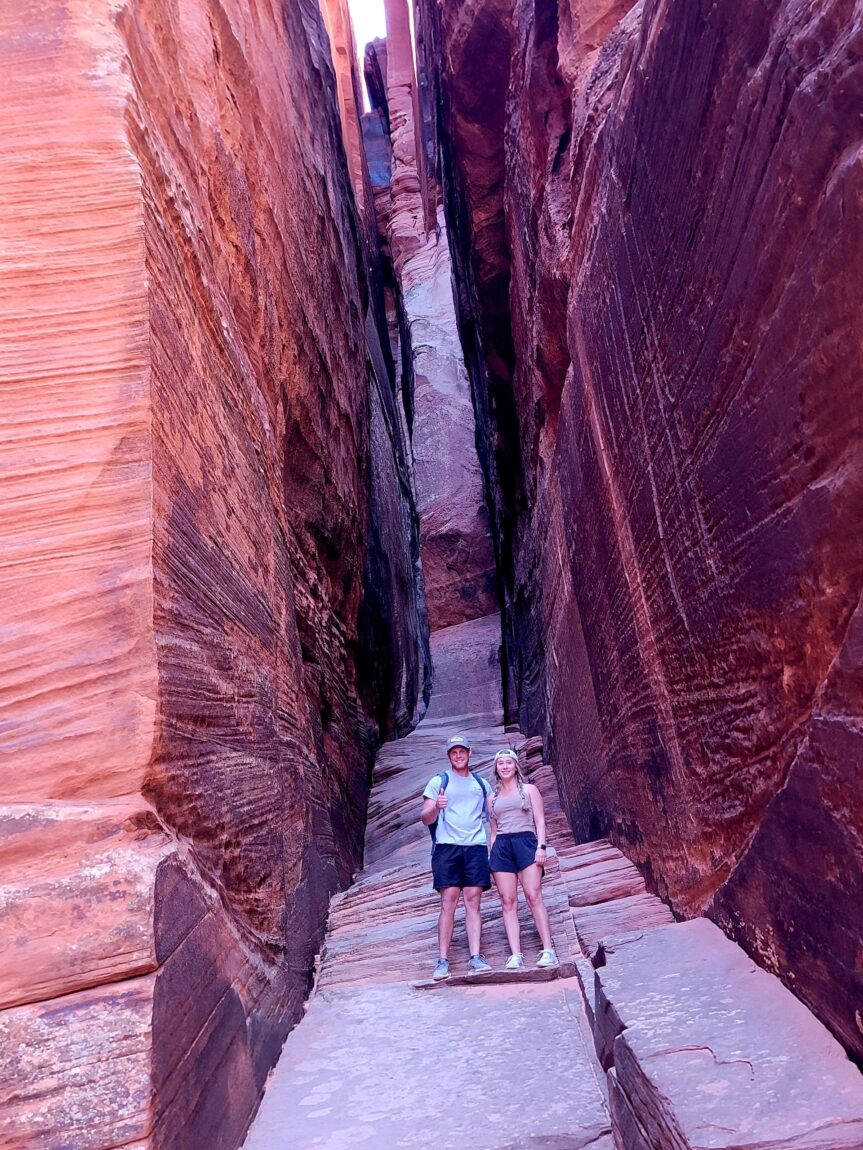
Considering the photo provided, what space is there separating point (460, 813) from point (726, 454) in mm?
2914

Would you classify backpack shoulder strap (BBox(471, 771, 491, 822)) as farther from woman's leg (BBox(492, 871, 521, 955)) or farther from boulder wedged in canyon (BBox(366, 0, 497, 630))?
boulder wedged in canyon (BBox(366, 0, 497, 630))

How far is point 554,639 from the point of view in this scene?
8695 millimetres

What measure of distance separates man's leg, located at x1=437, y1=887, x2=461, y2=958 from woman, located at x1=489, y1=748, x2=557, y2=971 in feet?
0.85

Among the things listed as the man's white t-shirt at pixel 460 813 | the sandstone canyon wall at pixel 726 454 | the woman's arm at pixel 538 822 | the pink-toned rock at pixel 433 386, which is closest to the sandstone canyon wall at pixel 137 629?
the man's white t-shirt at pixel 460 813

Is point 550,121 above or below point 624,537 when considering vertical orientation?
above

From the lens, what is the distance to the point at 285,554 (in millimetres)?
6117

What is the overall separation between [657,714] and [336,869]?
11.2ft

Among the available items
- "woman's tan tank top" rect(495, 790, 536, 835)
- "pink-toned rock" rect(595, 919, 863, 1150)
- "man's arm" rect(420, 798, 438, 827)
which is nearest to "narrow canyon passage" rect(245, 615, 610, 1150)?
"pink-toned rock" rect(595, 919, 863, 1150)

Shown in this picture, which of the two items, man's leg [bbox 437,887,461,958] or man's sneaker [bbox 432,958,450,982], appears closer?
man's sneaker [bbox 432,958,450,982]

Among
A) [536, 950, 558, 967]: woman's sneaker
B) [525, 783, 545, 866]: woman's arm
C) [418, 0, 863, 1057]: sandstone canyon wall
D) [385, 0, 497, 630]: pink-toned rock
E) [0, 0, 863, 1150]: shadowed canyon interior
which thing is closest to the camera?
[418, 0, 863, 1057]: sandstone canyon wall

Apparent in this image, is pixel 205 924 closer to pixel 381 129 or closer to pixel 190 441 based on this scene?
pixel 190 441

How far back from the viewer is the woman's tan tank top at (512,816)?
16.0 feet

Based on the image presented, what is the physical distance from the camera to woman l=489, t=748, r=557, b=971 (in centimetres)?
459

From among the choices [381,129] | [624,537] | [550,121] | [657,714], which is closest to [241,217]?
[550,121]
